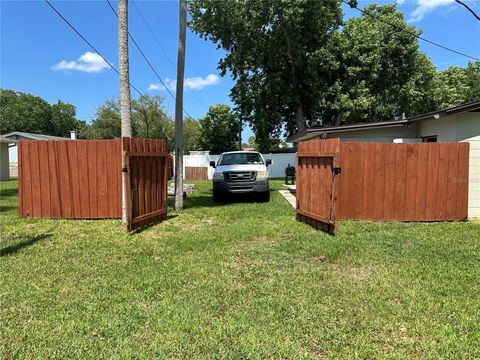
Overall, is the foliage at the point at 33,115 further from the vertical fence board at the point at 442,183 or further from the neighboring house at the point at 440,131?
the vertical fence board at the point at 442,183

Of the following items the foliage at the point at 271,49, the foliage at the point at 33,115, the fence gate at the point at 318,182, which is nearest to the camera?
the fence gate at the point at 318,182

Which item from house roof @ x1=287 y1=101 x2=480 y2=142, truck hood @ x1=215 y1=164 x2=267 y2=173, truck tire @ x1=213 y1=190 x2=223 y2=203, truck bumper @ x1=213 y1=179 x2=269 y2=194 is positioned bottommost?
truck tire @ x1=213 y1=190 x2=223 y2=203

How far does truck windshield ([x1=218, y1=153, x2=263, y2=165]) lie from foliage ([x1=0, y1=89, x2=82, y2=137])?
63.4m

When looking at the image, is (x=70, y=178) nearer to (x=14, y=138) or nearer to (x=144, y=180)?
(x=144, y=180)

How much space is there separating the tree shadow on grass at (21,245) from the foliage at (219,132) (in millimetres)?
37095

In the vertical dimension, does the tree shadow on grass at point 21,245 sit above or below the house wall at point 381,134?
below

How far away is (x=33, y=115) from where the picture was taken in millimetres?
69438

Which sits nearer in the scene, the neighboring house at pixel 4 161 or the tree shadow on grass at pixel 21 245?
the tree shadow on grass at pixel 21 245

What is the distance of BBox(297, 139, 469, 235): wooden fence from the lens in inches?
337

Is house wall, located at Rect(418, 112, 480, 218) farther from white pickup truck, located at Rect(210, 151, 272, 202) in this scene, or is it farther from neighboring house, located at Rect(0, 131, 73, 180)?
neighboring house, located at Rect(0, 131, 73, 180)

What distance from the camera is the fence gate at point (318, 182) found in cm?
734

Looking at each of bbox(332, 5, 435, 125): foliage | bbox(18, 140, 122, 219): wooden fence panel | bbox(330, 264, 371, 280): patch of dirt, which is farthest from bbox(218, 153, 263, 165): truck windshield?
bbox(332, 5, 435, 125): foliage

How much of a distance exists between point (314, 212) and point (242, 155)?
5.36 metres

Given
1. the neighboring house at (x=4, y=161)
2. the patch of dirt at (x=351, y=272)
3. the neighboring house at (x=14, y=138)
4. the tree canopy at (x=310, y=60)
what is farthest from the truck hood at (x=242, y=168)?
the neighboring house at (x=4, y=161)
